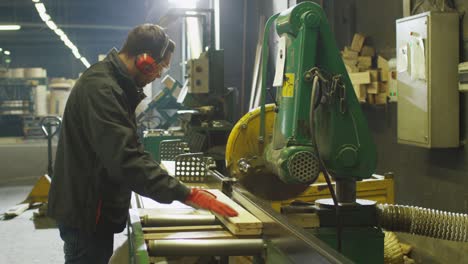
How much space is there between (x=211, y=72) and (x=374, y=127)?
202 centimetres

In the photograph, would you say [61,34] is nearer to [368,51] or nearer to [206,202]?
[368,51]

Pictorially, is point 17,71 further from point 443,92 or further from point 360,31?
point 443,92

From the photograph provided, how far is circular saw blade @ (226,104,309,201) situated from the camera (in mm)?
3219

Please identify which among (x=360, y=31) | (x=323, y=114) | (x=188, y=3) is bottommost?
(x=323, y=114)

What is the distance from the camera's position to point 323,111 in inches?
110

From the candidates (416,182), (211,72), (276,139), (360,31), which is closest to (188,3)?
(211,72)

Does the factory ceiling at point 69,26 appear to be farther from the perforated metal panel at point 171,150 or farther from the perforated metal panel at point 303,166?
the perforated metal panel at point 303,166

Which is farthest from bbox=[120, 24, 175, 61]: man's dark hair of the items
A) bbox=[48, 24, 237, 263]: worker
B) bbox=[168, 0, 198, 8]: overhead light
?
bbox=[168, 0, 198, 8]: overhead light

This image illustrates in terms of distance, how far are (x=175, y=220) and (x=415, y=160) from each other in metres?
2.68

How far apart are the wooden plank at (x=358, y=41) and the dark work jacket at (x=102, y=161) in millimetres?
3283

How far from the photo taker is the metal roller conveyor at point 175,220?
269 cm

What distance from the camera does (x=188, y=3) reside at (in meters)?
9.70

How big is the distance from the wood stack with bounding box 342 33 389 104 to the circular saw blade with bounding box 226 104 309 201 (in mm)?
1815

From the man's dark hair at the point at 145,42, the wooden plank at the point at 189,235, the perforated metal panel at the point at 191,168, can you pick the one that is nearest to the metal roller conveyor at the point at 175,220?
the wooden plank at the point at 189,235
